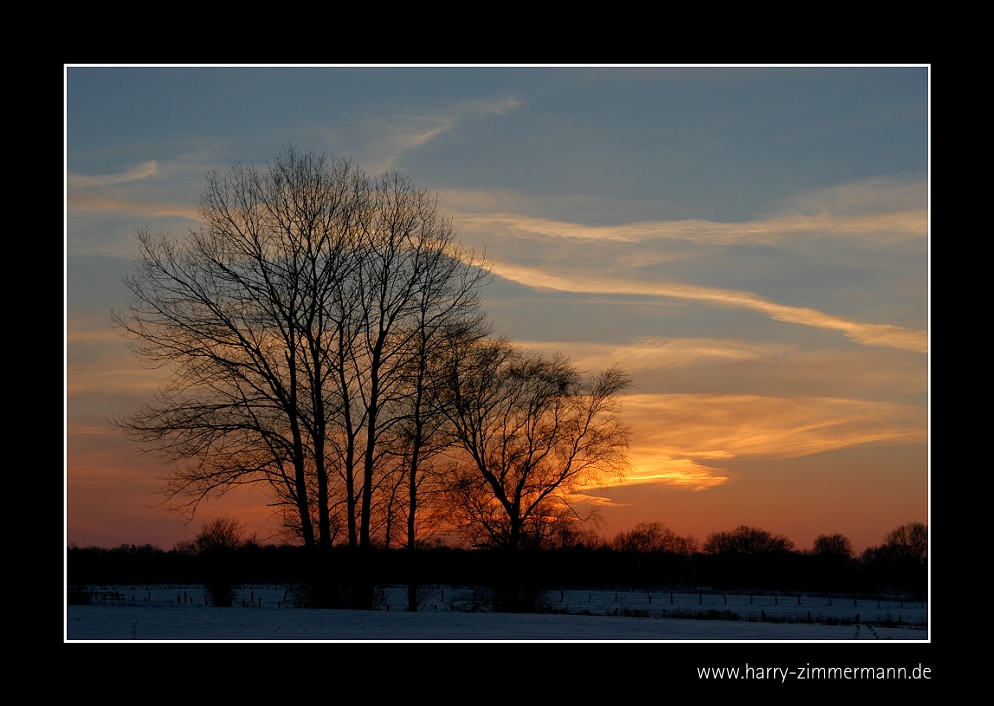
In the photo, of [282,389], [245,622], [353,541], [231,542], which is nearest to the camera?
[245,622]

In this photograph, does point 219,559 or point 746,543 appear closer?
point 219,559

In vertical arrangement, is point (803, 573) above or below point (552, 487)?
below

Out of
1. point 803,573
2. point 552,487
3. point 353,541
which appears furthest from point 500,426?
point 803,573

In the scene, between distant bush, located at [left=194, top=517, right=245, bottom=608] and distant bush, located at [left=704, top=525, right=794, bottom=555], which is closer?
distant bush, located at [left=194, top=517, right=245, bottom=608]

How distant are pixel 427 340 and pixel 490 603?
39.9 ft

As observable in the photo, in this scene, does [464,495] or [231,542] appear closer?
[464,495]

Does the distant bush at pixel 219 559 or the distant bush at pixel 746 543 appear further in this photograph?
the distant bush at pixel 746 543

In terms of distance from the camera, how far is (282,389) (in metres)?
27.6

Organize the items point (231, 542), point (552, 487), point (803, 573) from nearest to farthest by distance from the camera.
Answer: point (552, 487)
point (231, 542)
point (803, 573)
